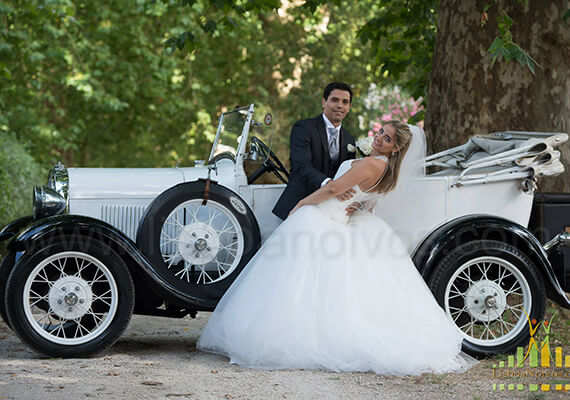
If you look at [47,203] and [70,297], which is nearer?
[70,297]

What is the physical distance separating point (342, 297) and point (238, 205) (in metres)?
1.14

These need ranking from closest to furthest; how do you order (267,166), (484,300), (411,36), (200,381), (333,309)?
(200,381) → (333,309) → (484,300) → (267,166) → (411,36)

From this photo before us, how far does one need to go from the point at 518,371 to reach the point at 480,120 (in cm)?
287

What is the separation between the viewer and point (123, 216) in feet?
20.1

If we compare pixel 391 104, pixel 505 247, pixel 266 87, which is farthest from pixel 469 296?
pixel 266 87

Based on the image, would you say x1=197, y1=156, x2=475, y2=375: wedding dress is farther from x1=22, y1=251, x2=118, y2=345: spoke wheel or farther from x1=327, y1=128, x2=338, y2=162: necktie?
x1=22, y1=251, x2=118, y2=345: spoke wheel

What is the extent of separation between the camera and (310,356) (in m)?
5.10

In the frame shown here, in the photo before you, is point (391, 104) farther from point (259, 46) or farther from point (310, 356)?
point (310, 356)

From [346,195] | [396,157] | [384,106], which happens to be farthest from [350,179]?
[384,106]

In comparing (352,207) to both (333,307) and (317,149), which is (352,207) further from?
(333,307)

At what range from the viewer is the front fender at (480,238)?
5.75 m

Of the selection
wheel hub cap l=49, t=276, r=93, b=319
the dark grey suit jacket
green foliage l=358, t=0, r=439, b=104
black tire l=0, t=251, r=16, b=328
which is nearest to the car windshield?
the dark grey suit jacket

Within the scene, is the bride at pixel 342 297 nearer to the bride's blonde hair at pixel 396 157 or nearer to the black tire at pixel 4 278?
the bride's blonde hair at pixel 396 157

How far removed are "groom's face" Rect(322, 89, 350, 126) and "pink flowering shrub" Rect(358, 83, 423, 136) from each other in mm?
9469
